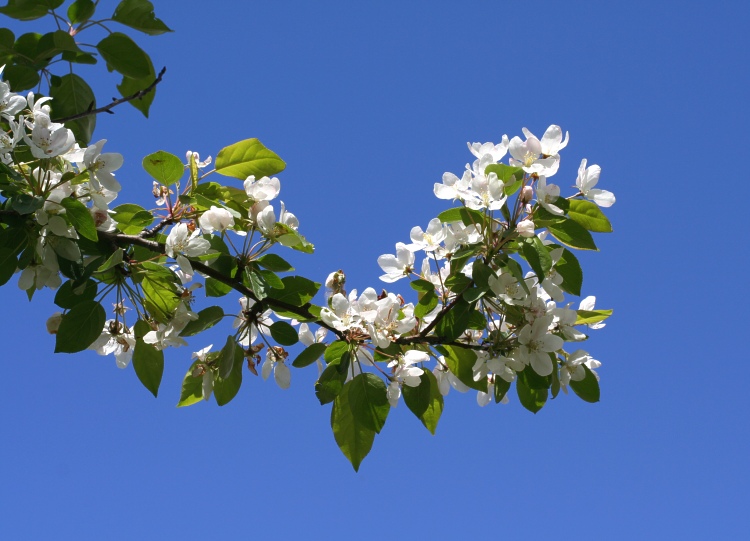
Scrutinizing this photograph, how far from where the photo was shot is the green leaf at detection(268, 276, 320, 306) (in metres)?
1.83

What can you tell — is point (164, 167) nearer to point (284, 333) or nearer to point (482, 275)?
point (284, 333)

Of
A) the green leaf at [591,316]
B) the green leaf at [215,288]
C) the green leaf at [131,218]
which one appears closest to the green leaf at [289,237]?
the green leaf at [215,288]

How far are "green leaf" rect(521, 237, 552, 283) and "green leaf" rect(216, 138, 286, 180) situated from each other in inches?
26.1

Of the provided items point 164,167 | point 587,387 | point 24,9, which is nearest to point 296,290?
point 164,167

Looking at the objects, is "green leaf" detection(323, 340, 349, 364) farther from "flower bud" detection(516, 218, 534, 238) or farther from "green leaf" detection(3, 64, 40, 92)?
"green leaf" detection(3, 64, 40, 92)

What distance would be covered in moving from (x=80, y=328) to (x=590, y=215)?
Answer: 1.14m

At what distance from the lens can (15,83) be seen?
1.97 metres

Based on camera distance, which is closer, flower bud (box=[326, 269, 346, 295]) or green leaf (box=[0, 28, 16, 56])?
flower bud (box=[326, 269, 346, 295])

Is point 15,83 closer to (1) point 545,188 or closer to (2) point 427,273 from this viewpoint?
(2) point 427,273

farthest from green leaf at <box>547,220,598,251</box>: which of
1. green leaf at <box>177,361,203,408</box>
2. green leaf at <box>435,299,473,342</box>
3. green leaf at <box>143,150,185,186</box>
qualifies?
green leaf at <box>177,361,203,408</box>

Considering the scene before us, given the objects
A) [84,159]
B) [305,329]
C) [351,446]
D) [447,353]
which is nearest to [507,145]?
[447,353]

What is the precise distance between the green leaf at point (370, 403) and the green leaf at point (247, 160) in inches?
22.2

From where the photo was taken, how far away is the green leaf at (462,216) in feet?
5.65

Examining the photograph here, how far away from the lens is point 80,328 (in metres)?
1.81
